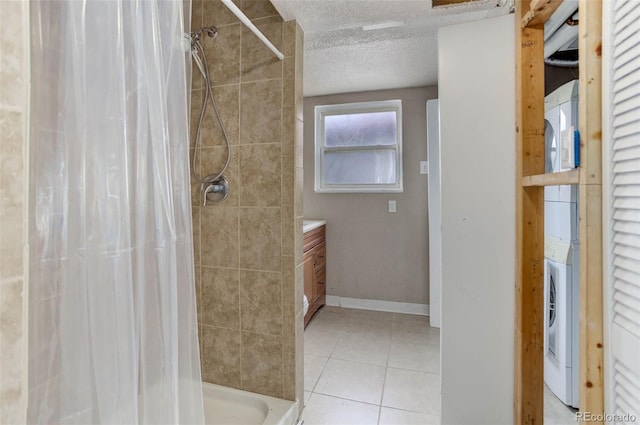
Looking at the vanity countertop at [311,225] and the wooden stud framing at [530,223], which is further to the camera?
the vanity countertop at [311,225]

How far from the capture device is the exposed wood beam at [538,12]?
3.64ft

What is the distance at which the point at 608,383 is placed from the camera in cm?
81

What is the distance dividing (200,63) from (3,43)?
4.59 ft

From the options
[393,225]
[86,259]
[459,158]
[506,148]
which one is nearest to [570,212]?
[506,148]

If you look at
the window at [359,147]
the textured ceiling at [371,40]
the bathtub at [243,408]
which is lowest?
the bathtub at [243,408]

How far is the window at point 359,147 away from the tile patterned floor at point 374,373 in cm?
136

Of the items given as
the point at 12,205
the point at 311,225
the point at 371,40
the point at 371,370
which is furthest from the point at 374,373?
the point at 371,40

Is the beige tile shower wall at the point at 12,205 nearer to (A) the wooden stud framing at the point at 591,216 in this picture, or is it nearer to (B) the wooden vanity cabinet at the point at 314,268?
(A) the wooden stud framing at the point at 591,216

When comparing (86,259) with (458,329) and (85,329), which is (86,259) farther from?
(458,329)

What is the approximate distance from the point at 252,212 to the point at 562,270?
182 cm

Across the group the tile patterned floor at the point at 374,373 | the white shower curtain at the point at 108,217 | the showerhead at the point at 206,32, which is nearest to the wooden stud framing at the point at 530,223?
the tile patterned floor at the point at 374,373

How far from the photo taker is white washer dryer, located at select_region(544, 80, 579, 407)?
1676 mm

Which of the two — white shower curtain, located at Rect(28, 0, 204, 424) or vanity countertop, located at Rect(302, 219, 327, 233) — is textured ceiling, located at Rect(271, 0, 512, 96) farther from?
vanity countertop, located at Rect(302, 219, 327, 233)

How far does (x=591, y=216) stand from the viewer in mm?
851
